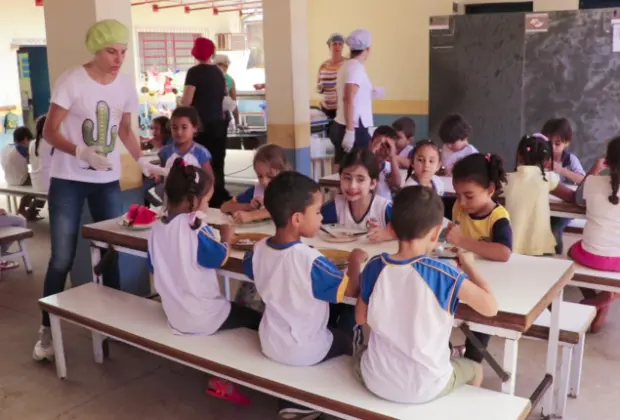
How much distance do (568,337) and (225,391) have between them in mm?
1276

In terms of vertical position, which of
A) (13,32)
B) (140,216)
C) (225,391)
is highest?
(13,32)

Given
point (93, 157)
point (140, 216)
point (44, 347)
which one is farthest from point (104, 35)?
point (44, 347)

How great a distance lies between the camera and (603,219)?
2.87 metres

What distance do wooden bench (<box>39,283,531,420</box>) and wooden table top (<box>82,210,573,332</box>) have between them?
9.3 inches

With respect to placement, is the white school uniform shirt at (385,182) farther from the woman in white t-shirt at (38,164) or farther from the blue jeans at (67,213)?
the woman in white t-shirt at (38,164)

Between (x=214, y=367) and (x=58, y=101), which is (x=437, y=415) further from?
(x=58, y=101)

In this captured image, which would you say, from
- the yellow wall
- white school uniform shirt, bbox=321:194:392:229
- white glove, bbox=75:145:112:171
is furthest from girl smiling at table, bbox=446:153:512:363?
the yellow wall

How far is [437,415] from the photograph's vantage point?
1769mm

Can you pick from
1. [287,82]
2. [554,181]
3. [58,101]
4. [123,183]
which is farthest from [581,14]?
[58,101]

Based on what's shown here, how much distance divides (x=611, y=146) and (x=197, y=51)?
118 inches

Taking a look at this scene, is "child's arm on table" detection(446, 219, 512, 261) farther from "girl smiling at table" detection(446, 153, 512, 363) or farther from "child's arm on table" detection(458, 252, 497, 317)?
"child's arm on table" detection(458, 252, 497, 317)

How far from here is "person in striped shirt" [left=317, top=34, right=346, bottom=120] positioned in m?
6.03

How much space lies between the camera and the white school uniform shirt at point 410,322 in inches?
68.4

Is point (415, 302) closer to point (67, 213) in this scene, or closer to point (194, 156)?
point (67, 213)
